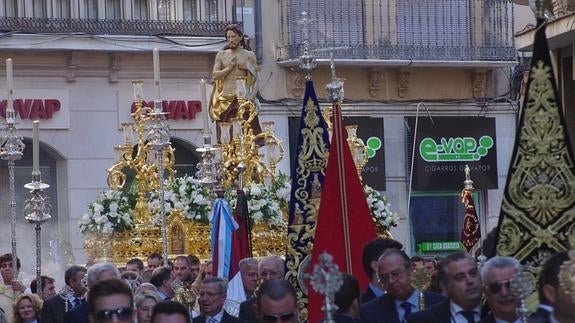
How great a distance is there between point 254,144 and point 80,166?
9378 mm

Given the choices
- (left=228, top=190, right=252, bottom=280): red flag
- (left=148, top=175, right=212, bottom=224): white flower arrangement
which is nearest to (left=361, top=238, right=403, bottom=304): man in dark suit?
(left=228, top=190, right=252, bottom=280): red flag

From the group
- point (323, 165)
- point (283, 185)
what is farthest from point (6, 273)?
point (323, 165)

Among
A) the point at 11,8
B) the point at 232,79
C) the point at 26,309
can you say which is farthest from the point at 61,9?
the point at 26,309

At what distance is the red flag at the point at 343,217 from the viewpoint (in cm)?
989

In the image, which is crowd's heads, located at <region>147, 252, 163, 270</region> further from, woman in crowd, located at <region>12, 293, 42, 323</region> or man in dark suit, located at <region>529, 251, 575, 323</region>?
man in dark suit, located at <region>529, 251, 575, 323</region>

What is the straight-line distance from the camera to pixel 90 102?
2650 cm

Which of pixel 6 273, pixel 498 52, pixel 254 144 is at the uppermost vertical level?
pixel 498 52

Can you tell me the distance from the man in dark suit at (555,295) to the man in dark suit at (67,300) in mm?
6075

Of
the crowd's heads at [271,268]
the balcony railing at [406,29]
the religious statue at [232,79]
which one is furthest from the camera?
the balcony railing at [406,29]

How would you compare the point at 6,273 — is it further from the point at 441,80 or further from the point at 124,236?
the point at 441,80

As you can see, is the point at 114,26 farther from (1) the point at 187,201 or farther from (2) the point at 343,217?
(2) the point at 343,217

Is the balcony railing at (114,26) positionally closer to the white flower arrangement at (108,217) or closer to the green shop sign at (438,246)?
the green shop sign at (438,246)

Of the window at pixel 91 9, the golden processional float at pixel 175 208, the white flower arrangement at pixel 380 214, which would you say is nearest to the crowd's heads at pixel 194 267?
the golden processional float at pixel 175 208

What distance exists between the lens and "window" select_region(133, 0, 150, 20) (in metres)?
26.8
